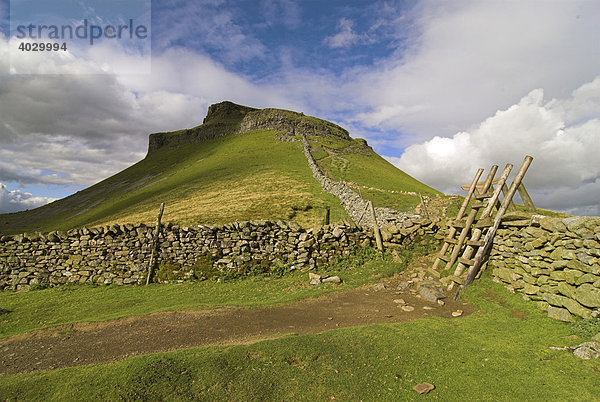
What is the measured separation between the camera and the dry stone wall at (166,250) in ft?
51.6

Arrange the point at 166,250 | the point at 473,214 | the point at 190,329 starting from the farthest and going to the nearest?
1. the point at 166,250
2. the point at 473,214
3. the point at 190,329

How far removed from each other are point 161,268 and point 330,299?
31.7 ft

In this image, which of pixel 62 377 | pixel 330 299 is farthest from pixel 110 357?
pixel 330 299

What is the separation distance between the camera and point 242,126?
113562 mm

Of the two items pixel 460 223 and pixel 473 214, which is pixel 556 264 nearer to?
pixel 473 214

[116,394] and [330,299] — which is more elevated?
[116,394]

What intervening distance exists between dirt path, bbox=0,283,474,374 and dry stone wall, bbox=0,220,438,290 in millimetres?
4540

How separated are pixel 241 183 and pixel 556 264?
48.4m

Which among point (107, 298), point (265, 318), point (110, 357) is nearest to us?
point (110, 357)

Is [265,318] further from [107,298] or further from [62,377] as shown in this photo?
[107,298]

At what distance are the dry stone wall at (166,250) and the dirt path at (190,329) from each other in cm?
454

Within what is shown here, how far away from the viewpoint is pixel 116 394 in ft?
17.4

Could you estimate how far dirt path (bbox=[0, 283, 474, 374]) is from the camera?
317 inches

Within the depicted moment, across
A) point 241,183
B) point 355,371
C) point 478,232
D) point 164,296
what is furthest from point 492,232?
point 241,183
